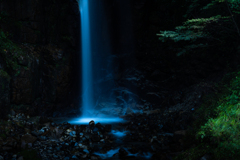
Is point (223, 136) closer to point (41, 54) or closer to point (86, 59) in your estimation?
point (41, 54)

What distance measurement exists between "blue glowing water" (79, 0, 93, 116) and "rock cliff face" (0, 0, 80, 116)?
101cm

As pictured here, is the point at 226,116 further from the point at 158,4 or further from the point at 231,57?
the point at 158,4

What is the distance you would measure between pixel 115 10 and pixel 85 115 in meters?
13.5

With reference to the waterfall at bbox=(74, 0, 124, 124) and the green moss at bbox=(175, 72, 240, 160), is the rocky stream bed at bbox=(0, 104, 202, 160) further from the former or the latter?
the waterfall at bbox=(74, 0, 124, 124)

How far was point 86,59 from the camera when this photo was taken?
20.2 m

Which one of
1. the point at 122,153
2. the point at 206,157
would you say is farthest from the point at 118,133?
the point at 206,157

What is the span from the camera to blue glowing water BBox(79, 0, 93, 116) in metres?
19.5

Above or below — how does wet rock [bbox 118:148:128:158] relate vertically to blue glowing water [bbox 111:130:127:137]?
below

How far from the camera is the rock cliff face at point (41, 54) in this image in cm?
1205

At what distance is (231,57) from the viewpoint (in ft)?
42.5

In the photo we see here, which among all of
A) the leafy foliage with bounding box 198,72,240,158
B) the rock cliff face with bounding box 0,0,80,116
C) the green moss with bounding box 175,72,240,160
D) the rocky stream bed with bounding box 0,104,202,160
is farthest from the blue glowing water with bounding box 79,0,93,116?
the leafy foliage with bounding box 198,72,240,158

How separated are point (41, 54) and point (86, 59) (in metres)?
5.68

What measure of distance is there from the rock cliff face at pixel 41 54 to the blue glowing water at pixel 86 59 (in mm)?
1007

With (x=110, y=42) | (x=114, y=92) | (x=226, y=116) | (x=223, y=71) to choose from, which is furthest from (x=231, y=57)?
(x=110, y=42)
